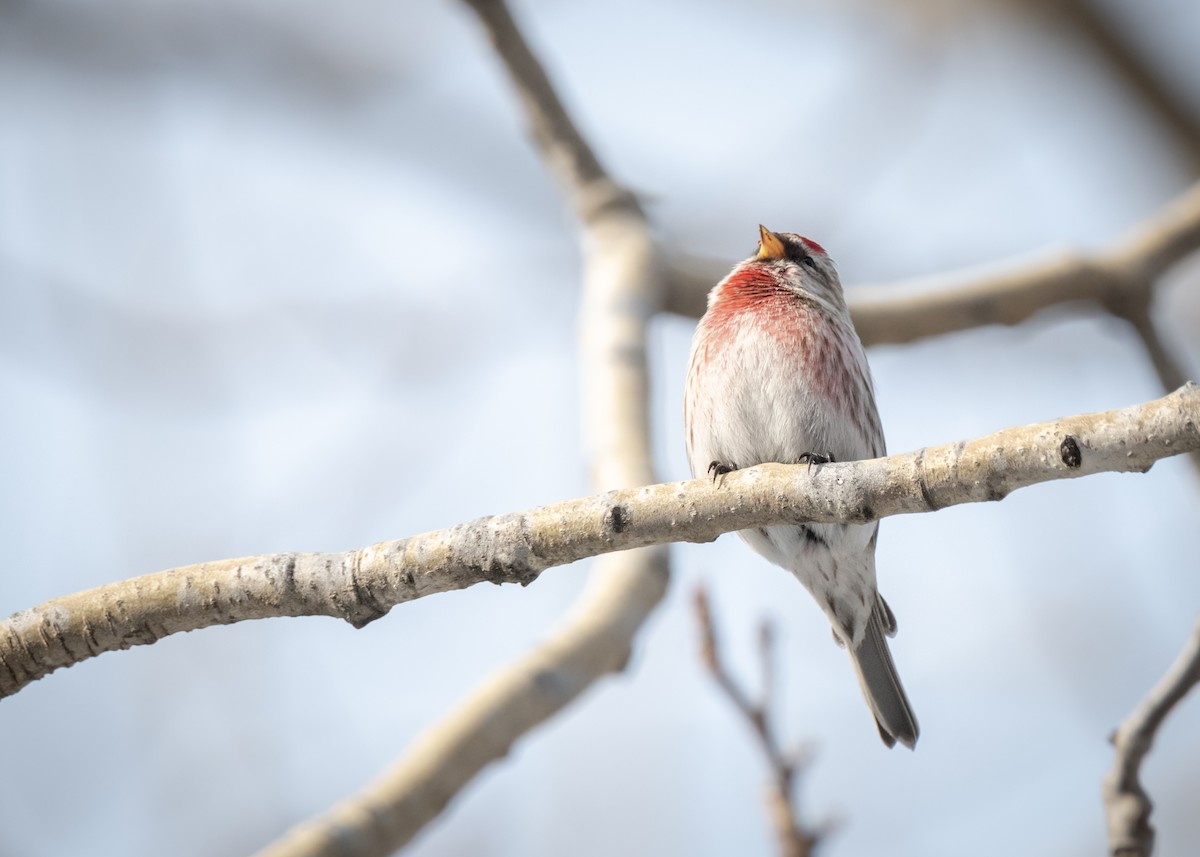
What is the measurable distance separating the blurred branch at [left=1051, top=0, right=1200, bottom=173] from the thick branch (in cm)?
64

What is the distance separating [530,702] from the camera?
130 inches

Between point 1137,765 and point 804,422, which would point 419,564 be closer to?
point 804,422

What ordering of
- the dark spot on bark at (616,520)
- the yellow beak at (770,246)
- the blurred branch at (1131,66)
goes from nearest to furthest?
the dark spot on bark at (616,520) < the blurred branch at (1131,66) < the yellow beak at (770,246)

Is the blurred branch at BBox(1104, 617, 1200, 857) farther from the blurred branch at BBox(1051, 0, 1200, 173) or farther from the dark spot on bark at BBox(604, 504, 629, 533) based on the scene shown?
the blurred branch at BBox(1051, 0, 1200, 173)

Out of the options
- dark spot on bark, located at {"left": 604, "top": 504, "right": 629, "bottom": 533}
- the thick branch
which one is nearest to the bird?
the thick branch

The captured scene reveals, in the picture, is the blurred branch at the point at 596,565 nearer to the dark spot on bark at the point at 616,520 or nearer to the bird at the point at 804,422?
the dark spot on bark at the point at 616,520

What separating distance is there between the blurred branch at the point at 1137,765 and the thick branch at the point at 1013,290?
228 centimetres

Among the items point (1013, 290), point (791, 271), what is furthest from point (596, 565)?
point (1013, 290)

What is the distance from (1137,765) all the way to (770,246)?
2395 mm

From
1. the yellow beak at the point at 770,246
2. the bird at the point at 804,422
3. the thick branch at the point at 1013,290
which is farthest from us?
the thick branch at the point at 1013,290

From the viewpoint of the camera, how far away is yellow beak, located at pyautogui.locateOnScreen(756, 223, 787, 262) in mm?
4613

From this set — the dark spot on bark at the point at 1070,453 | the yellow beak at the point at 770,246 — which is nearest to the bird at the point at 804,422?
the yellow beak at the point at 770,246

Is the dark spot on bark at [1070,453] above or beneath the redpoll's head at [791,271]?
beneath

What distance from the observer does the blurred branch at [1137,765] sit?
3055mm
